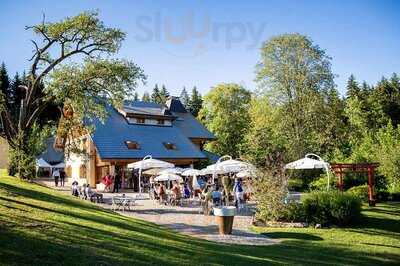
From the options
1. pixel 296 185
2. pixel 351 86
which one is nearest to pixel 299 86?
pixel 296 185

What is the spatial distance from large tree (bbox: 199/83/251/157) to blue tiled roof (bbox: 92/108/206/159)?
55.0 ft

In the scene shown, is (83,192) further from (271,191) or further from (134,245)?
(134,245)

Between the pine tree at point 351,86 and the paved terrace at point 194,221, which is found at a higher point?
the pine tree at point 351,86

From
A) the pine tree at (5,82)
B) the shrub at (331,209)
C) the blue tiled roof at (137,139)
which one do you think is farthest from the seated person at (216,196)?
the pine tree at (5,82)

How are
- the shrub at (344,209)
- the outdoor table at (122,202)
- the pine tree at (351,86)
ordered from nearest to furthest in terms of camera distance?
the shrub at (344,209) → the outdoor table at (122,202) → the pine tree at (351,86)

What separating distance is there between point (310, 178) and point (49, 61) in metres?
21.5

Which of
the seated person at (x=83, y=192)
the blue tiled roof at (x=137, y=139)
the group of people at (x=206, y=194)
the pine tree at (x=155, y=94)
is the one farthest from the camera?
the pine tree at (x=155, y=94)

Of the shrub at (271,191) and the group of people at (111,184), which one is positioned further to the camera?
the group of people at (111,184)

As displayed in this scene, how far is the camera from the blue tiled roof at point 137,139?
34.3m

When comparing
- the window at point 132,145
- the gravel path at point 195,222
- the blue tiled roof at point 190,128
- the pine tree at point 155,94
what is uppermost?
the pine tree at point 155,94

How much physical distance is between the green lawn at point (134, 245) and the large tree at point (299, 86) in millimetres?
23911

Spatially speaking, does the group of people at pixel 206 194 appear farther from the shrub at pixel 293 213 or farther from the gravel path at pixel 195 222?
the shrub at pixel 293 213

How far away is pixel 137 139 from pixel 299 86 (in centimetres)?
1546

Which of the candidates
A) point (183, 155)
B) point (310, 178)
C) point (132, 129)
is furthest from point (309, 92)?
point (132, 129)
